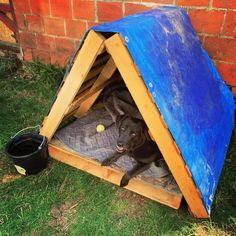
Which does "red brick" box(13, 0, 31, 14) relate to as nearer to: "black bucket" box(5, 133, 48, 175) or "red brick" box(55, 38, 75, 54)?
"red brick" box(55, 38, 75, 54)

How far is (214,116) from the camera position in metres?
2.16

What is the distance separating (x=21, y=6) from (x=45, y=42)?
0.48 metres

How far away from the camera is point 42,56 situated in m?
3.58

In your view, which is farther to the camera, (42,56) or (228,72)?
(42,56)

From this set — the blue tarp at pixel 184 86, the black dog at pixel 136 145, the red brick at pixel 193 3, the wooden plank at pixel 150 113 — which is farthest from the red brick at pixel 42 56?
the wooden plank at pixel 150 113

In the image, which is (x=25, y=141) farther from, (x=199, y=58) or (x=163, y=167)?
(x=199, y=58)

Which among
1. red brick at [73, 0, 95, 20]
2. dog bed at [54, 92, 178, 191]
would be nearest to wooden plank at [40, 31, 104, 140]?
dog bed at [54, 92, 178, 191]

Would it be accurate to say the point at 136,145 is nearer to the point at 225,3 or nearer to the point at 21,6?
the point at 225,3

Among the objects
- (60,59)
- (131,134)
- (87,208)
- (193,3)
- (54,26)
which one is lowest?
(87,208)

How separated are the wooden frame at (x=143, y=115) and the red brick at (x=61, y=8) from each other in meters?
1.25

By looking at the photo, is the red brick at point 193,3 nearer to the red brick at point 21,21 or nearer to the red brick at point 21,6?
the red brick at point 21,6

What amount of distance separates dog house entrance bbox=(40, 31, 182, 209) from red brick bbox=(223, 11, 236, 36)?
1026mm

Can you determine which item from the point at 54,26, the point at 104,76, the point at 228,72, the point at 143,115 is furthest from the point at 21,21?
the point at 143,115

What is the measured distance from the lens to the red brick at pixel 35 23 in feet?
11.0
